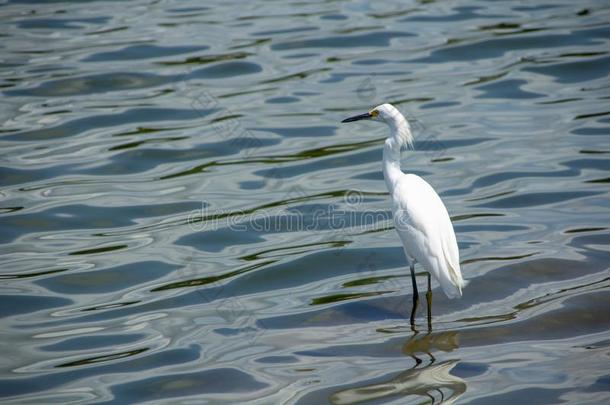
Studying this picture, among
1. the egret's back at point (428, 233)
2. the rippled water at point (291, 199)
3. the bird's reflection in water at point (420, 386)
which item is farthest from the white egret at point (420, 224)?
the bird's reflection in water at point (420, 386)

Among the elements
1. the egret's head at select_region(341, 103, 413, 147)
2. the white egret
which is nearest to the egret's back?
the white egret

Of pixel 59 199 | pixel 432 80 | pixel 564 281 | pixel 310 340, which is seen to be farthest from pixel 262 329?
pixel 432 80

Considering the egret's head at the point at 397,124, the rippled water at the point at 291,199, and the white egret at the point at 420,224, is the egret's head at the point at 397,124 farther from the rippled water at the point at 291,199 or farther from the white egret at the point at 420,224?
the rippled water at the point at 291,199

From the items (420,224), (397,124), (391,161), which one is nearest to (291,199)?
(391,161)

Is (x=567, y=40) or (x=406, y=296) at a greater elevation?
(x=567, y=40)

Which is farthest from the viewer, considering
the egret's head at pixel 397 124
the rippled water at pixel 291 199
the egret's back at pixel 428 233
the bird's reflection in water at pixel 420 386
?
the egret's head at pixel 397 124

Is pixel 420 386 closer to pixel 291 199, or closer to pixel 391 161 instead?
pixel 391 161

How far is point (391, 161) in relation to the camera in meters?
7.91

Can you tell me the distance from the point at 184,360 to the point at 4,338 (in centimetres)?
172

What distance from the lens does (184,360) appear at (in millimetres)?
6941

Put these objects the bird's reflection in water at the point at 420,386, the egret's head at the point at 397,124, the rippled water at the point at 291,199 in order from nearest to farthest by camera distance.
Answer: the bird's reflection in water at the point at 420,386
the rippled water at the point at 291,199
the egret's head at the point at 397,124

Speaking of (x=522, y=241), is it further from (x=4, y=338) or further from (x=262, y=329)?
(x=4, y=338)

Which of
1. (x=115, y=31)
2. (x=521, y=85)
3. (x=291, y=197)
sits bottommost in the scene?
(x=291, y=197)

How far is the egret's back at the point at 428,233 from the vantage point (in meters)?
7.09
